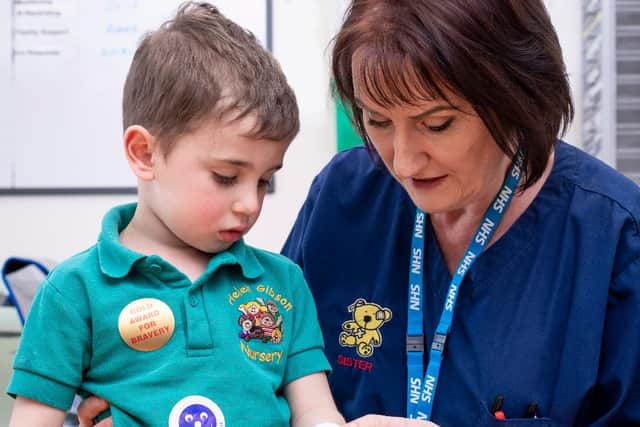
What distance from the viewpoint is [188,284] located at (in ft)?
3.63

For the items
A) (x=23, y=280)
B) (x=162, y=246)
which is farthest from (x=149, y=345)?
(x=23, y=280)

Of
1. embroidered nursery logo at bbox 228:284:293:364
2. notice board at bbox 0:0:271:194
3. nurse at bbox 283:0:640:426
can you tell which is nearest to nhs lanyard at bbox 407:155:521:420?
nurse at bbox 283:0:640:426

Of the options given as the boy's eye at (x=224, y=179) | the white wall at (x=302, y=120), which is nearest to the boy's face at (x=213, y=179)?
the boy's eye at (x=224, y=179)

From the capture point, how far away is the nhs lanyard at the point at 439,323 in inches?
51.6

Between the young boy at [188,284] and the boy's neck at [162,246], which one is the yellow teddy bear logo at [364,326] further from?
the boy's neck at [162,246]

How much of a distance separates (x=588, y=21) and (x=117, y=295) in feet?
6.65

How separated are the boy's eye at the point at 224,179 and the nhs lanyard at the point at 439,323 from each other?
1.39ft

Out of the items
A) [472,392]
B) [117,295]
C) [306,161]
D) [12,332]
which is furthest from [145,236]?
[306,161]

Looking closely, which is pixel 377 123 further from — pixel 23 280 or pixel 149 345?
pixel 23 280

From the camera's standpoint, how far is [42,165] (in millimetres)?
2914

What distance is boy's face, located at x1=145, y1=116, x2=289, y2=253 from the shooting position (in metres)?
1.09

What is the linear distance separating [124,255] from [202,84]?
0.84 ft

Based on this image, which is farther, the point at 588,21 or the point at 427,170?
→ the point at 588,21

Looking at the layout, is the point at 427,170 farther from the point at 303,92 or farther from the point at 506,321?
the point at 303,92
